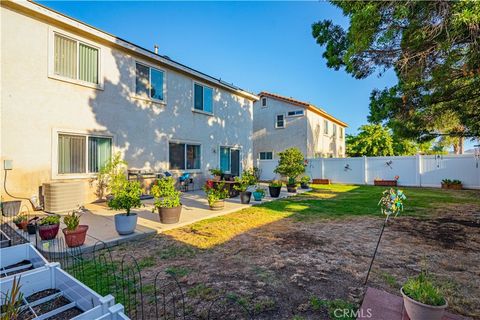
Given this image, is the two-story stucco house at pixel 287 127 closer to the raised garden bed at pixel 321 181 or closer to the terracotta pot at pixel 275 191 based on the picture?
the raised garden bed at pixel 321 181

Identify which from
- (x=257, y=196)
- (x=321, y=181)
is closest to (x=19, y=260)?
(x=257, y=196)

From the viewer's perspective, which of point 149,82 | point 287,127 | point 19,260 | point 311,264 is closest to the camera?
point 19,260

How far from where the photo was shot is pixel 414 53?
443 cm

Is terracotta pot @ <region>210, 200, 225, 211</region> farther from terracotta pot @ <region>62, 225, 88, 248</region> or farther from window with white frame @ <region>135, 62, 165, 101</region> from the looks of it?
window with white frame @ <region>135, 62, 165, 101</region>

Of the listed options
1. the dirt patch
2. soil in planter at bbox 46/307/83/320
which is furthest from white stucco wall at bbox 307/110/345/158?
soil in planter at bbox 46/307/83/320

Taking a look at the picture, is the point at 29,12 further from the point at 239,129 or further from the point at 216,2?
the point at 239,129

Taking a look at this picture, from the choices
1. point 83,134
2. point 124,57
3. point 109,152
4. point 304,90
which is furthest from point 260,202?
point 304,90

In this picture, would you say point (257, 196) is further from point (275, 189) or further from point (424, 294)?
point (424, 294)

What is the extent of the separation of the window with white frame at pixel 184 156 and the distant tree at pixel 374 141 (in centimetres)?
2019

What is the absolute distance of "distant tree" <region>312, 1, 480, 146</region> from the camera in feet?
12.2

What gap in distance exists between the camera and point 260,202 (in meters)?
9.23

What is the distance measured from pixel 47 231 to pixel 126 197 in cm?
147

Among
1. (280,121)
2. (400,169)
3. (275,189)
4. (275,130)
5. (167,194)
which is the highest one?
(280,121)

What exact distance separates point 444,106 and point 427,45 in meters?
4.27
